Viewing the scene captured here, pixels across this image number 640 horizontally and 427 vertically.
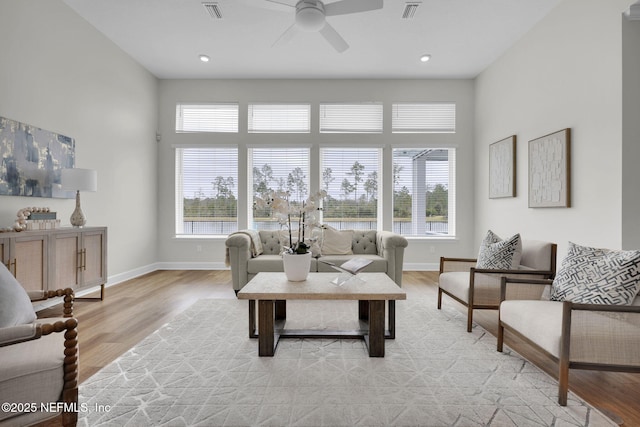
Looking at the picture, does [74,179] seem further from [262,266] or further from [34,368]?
[34,368]

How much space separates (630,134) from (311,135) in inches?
164

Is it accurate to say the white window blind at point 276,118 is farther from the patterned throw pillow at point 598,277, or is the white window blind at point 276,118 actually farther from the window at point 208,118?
the patterned throw pillow at point 598,277

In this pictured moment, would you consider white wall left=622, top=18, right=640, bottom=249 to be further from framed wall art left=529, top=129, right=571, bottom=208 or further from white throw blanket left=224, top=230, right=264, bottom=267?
white throw blanket left=224, top=230, right=264, bottom=267

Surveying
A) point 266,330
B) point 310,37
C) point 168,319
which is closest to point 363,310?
point 266,330

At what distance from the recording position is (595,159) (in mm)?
3082

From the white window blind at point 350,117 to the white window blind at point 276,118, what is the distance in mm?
381

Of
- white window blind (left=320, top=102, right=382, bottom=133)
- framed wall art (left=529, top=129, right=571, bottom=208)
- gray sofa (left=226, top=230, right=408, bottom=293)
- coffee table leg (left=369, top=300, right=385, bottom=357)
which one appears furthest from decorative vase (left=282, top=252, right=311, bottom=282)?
white window blind (left=320, top=102, right=382, bottom=133)

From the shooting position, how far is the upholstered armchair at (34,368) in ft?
3.95

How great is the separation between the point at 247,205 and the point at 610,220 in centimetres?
491

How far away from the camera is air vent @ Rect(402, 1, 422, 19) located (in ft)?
11.6

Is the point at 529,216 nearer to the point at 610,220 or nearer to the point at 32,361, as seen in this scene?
the point at 610,220

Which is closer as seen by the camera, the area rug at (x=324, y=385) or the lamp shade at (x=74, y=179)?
the area rug at (x=324, y=385)

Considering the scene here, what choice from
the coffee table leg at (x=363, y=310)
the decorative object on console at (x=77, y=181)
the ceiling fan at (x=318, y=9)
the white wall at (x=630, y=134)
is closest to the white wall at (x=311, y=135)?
the decorative object on console at (x=77, y=181)

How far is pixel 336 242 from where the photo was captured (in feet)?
15.1
